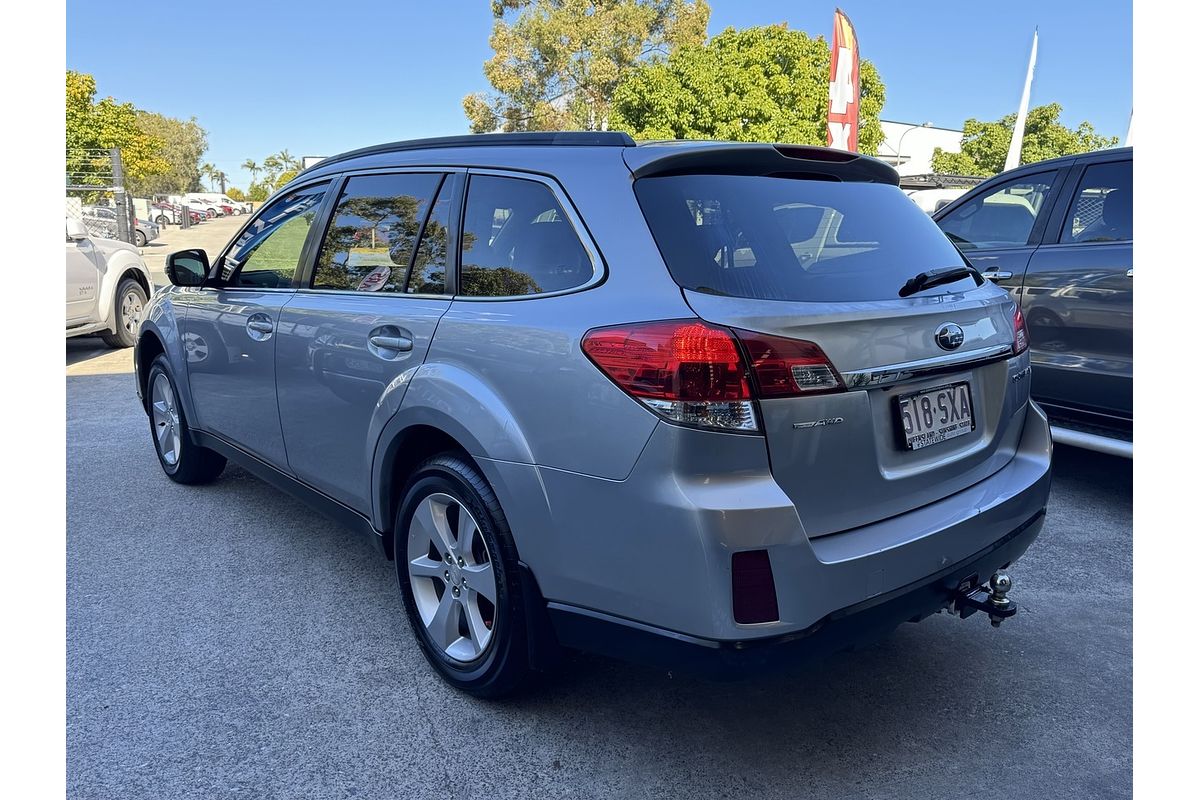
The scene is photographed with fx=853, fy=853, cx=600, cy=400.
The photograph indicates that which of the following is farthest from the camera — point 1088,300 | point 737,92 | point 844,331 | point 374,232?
point 737,92

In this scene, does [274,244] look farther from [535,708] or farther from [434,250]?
[535,708]

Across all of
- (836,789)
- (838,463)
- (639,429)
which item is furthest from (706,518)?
(836,789)

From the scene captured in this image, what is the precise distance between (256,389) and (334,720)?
167 centimetres

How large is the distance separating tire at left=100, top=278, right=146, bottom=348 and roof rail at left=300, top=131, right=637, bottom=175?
7.67 meters

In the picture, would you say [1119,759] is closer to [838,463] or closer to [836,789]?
[836,789]

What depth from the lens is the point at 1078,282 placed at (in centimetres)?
470

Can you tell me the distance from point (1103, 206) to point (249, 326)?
4560 mm

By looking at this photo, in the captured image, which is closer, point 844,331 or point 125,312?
point 844,331

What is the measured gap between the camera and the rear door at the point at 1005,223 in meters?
5.08

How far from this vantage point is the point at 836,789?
2.38 metres

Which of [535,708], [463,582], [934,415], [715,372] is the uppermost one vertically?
[715,372]

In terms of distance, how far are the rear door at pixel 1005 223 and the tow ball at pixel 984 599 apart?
9.04ft

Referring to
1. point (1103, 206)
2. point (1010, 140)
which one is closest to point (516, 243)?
point (1103, 206)

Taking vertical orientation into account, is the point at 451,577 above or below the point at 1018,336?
below
